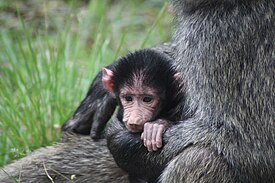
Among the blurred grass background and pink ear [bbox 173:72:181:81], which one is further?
the blurred grass background

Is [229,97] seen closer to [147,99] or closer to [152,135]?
[152,135]

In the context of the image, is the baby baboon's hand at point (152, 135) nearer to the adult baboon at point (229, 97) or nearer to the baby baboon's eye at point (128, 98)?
→ the adult baboon at point (229, 97)

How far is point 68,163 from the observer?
16.8ft

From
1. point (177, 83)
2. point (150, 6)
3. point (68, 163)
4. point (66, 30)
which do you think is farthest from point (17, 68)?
point (150, 6)

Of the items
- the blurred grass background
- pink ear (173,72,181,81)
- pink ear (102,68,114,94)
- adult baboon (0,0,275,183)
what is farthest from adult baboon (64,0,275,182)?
the blurred grass background

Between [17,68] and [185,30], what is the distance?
2.37 meters

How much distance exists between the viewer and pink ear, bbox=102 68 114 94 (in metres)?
4.95

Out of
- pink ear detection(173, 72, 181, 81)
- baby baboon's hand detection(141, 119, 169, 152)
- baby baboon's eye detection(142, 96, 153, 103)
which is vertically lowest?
baby baboon's hand detection(141, 119, 169, 152)

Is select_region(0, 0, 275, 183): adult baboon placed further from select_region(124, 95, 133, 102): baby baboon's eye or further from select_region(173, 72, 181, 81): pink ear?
select_region(124, 95, 133, 102): baby baboon's eye

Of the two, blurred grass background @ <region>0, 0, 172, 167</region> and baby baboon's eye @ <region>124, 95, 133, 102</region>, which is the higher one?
blurred grass background @ <region>0, 0, 172, 167</region>

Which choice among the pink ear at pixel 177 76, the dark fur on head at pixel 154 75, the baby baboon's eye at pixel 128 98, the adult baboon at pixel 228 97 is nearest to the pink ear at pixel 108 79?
the dark fur on head at pixel 154 75

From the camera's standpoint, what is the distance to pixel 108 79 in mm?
4969

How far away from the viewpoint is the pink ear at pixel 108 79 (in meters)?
4.95

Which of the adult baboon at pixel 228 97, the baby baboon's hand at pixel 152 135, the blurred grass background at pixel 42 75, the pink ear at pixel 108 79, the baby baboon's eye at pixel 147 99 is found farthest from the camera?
the blurred grass background at pixel 42 75
